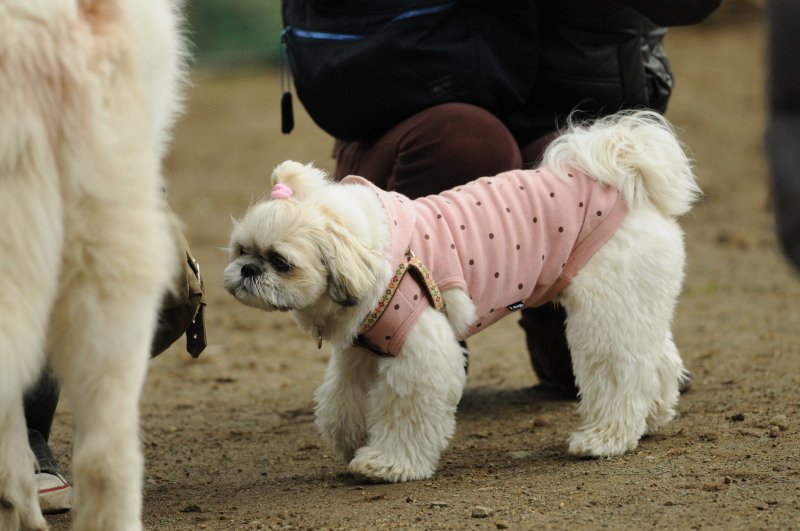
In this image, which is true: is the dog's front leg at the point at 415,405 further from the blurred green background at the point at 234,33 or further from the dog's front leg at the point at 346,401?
the blurred green background at the point at 234,33

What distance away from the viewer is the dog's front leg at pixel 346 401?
3.58 meters

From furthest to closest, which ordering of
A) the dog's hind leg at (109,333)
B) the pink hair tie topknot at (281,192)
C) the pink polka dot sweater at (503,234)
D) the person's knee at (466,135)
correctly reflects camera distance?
1. the person's knee at (466,135)
2. the pink polka dot sweater at (503,234)
3. the pink hair tie topknot at (281,192)
4. the dog's hind leg at (109,333)

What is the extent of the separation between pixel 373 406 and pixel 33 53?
1.72 meters

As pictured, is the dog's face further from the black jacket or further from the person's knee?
the black jacket

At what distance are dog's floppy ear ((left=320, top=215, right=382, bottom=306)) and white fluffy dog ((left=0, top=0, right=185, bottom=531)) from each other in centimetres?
73

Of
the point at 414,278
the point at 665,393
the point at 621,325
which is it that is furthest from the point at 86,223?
the point at 665,393

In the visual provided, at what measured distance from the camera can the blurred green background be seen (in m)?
14.6

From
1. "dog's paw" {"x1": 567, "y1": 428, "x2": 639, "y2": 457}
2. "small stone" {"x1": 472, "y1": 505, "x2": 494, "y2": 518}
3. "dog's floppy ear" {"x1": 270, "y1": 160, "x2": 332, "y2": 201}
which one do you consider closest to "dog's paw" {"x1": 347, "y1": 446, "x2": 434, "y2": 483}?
"small stone" {"x1": 472, "y1": 505, "x2": 494, "y2": 518}

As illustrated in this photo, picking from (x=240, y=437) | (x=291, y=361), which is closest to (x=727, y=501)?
(x=240, y=437)

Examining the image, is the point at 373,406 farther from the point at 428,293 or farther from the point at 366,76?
the point at 366,76

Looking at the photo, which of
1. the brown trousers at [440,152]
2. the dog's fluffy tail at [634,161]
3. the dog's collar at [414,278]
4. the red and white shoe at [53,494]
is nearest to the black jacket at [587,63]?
the brown trousers at [440,152]

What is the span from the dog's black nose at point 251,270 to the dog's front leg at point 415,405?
1.76ft

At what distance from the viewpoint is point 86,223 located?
7.38 ft

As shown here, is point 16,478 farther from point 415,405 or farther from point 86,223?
point 415,405
